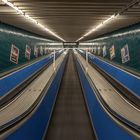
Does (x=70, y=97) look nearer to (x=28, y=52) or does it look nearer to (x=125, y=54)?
(x=125, y=54)

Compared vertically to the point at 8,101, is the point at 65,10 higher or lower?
higher

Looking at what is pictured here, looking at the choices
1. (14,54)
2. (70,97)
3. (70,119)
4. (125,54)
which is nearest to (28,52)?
(14,54)

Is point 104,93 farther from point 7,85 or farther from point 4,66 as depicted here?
point 4,66

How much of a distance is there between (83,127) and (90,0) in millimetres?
3597

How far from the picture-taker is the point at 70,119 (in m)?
8.53

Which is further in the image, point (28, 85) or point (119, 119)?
point (28, 85)

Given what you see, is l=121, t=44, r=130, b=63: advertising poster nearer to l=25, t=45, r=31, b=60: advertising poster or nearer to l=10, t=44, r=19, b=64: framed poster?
l=10, t=44, r=19, b=64: framed poster

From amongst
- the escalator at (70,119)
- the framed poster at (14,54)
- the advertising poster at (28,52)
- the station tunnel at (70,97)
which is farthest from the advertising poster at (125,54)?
the advertising poster at (28,52)

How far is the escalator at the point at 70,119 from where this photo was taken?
7.32m

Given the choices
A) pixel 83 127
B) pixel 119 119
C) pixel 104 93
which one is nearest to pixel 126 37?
pixel 104 93

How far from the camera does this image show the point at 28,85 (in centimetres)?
1104

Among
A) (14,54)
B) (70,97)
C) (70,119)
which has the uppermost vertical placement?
(14,54)

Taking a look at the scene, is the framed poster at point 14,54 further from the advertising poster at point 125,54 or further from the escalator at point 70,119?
the advertising poster at point 125,54

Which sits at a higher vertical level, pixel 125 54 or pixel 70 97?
pixel 125 54
